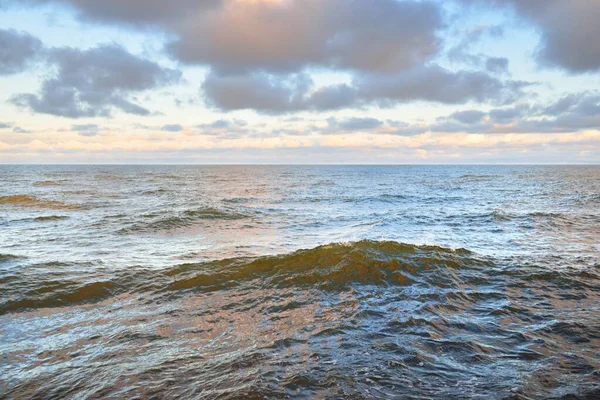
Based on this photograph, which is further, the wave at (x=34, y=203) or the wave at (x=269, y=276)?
the wave at (x=34, y=203)

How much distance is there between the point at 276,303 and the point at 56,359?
4.40 m

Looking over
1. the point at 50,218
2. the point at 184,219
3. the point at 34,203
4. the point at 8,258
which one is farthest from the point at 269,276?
the point at 34,203

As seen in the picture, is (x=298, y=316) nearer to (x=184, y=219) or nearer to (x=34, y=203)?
(x=184, y=219)

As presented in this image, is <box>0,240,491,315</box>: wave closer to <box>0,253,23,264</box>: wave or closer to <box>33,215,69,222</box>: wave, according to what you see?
<box>0,253,23,264</box>: wave

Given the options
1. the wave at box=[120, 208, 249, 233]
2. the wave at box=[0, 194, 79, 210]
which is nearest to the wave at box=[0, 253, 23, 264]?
the wave at box=[120, 208, 249, 233]

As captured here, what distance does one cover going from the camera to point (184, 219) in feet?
70.4

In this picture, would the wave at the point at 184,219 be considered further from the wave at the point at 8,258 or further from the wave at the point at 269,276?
the wave at the point at 269,276

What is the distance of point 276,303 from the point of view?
898cm

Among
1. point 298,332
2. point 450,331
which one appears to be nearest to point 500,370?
point 450,331

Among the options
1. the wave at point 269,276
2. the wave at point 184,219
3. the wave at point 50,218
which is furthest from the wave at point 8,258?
the wave at point 50,218

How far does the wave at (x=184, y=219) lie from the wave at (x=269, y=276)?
739 centimetres

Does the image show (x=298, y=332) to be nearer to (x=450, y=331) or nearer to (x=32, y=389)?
(x=450, y=331)

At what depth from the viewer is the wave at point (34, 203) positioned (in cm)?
2766

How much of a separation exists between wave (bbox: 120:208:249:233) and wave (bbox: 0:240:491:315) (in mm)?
7386
